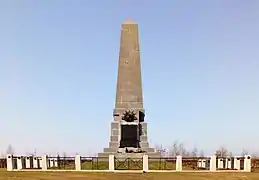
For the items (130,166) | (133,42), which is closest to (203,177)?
(130,166)

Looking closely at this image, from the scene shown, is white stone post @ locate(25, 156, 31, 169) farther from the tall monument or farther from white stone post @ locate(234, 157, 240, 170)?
white stone post @ locate(234, 157, 240, 170)

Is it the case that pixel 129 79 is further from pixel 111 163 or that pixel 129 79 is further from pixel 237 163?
pixel 237 163

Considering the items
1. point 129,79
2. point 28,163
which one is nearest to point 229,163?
point 129,79

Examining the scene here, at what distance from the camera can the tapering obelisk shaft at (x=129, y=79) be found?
33.1 metres

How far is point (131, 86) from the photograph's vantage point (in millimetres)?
33156

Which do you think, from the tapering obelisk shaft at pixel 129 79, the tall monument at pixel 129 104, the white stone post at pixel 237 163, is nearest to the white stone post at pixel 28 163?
the tall monument at pixel 129 104

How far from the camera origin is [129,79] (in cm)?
3322

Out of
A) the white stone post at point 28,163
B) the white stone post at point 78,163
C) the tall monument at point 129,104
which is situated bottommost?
the white stone post at point 28,163

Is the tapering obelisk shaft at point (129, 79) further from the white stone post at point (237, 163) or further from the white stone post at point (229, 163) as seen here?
the white stone post at point (237, 163)

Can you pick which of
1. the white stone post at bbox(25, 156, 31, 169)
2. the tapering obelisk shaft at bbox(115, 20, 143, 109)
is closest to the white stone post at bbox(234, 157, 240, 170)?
the tapering obelisk shaft at bbox(115, 20, 143, 109)

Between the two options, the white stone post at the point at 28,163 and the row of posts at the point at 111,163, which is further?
the white stone post at the point at 28,163

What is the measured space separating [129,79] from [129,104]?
7.07ft

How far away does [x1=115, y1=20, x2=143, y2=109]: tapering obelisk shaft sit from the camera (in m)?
33.1

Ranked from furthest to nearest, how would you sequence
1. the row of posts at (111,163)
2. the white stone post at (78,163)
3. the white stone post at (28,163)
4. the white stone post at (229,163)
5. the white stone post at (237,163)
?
the white stone post at (229,163) < the white stone post at (28,163) < the white stone post at (237,163) < the white stone post at (78,163) < the row of posts at (111,163)
